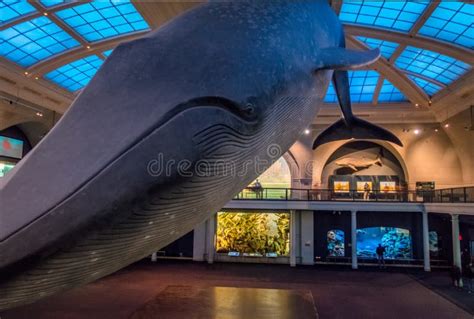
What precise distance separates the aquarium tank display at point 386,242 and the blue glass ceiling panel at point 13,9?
2576 centimetres

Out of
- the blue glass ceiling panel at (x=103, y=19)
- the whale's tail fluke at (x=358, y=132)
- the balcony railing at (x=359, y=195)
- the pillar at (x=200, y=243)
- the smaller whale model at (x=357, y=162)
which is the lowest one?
the pillar at (x=200, y=243)

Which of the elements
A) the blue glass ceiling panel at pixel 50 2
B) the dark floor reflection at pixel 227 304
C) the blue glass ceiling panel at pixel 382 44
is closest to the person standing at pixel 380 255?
the dark floor reflection at pixel 227 304

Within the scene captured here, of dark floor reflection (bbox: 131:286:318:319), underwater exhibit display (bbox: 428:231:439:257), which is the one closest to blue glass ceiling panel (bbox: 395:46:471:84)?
underwater exhibit display (bbox: 428:231:439:257)

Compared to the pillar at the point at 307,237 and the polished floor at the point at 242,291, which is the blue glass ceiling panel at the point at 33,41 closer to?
the polished floor at the point at 242,291

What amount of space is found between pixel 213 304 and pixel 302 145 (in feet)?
65.6

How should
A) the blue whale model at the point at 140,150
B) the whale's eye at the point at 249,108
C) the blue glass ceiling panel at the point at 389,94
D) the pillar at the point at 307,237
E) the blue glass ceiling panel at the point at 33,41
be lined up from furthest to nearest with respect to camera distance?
the blue glass ceiling panel at the point at 389,94 → the pillar at the point at 307,237 → the blue glass ceiling panel at the point at 33,41 → the whale's eye at the point at 249,108 → the blue whale model at the point at 140,150

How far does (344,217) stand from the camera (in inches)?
993

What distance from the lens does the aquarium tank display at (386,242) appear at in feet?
80.1

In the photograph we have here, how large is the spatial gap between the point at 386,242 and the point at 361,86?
12.5 m

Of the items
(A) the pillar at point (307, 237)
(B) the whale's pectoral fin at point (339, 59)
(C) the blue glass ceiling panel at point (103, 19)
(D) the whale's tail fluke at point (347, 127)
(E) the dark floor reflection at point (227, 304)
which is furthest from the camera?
(A) the pillar at point (307, 237)

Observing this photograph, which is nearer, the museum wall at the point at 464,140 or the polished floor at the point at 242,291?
the polished floor at the point at 242,291

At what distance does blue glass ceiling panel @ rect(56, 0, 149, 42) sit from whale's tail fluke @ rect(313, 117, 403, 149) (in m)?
16.2

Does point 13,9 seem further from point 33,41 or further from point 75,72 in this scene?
point 75,72

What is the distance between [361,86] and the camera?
88.6ft
